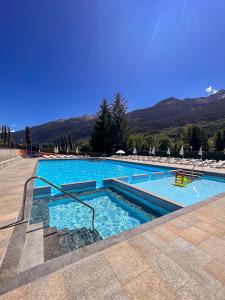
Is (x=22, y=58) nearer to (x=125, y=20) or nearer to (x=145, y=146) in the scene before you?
(x=125, y=20)

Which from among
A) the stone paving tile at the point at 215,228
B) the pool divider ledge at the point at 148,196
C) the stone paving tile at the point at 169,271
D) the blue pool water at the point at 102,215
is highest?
the stone paving tile at the point at 169,271

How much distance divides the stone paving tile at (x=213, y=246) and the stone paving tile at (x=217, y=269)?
161mm

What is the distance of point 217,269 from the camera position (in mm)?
1965

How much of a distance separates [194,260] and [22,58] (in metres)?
17.7

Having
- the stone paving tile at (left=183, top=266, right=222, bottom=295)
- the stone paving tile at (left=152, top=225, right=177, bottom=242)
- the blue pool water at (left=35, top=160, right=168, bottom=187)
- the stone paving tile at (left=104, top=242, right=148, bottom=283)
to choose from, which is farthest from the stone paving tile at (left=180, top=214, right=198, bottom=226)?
the blue pool water at (left=35, top=160, right=168, bottom=187)

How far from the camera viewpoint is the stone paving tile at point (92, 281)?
161 cm

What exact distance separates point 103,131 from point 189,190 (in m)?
20.2

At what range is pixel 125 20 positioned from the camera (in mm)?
10102

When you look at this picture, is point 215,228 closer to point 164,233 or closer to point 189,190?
point 164,233

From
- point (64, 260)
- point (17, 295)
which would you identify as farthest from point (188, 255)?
point (17, 295)

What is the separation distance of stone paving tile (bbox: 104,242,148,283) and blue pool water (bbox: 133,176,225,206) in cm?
433

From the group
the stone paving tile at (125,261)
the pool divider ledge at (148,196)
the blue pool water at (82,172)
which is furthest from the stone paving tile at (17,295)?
the blue pool water at (82,172)

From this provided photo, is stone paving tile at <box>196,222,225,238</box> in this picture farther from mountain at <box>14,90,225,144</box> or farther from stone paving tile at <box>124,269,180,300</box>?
mountain at <box>14,90,225,144</box>

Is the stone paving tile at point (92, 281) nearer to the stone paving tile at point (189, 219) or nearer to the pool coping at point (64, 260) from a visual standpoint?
the pool coping at point (64, 260)
